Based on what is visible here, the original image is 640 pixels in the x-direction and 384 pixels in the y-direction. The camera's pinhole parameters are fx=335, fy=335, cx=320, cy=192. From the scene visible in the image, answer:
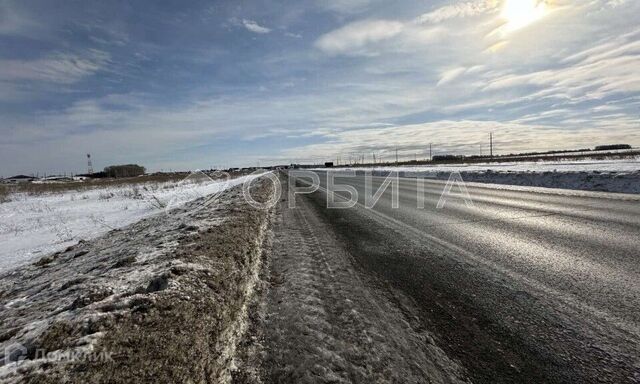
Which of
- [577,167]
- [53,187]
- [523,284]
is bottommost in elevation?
[523,284]

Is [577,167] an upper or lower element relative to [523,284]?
upper

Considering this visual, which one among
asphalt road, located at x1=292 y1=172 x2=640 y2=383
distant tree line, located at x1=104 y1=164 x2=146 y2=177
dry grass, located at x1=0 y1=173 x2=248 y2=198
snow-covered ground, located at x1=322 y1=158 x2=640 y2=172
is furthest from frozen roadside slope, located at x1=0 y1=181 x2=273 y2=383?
distant tree line, located at x1=104 y1=164 x2=146 y2=177

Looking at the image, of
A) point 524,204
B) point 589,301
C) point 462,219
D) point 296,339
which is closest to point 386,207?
point 462,219

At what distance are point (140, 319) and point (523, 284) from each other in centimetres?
416

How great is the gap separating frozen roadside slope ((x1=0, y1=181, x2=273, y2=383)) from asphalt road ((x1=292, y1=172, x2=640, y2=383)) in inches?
75.4

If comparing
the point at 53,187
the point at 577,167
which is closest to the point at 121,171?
the point at 53,187

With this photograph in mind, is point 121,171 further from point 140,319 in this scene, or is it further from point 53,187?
point 140,319

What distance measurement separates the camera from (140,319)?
2.94m

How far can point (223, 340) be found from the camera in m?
2.93

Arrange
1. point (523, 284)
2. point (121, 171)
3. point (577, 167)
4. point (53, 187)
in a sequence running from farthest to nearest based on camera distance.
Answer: point (121, 171) → point (53, 187) → point (577, 167) → point (523, 284)

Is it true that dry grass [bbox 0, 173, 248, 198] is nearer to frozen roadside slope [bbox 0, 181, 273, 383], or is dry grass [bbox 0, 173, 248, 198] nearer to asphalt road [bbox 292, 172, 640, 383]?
frozen roadside slope [bbox 0, 181, 273, 383]

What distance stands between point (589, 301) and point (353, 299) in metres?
2.42

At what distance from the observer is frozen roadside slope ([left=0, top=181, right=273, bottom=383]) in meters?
2.30

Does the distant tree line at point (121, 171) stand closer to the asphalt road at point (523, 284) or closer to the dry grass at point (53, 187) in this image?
the dry grass at point (53, 187)
